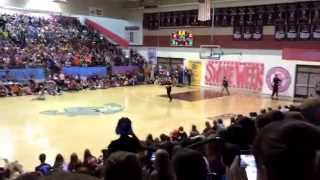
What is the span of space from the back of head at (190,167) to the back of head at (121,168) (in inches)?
29.4

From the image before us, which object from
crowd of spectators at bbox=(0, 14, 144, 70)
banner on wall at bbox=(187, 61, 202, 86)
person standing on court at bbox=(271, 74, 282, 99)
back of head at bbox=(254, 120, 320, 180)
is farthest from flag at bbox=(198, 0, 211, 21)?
back of head at bbox=(254, 120, 320, 180)

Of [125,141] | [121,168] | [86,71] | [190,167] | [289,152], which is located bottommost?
[125,141]

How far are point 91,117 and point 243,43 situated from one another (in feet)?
45.7

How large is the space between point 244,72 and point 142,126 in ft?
44.6

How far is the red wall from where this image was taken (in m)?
22.7

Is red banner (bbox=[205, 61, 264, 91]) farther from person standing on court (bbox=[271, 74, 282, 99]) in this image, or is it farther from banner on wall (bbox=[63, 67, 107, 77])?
banner on wall (bbox=[63, 67, 107, 77])

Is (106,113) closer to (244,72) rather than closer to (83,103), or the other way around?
(83,103)

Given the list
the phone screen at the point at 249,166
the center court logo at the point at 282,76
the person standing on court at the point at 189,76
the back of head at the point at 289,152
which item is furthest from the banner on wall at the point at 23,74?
the back of head at the point at 289,152

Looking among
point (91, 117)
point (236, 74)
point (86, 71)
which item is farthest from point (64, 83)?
point (236, 74)

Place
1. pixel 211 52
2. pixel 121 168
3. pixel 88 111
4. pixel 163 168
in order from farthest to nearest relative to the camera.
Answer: pixel 211 52 < pixel 88 111 < pixel 163 168 < pixel 121 168

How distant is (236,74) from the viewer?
25.9m

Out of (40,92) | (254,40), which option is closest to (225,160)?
(40,92)

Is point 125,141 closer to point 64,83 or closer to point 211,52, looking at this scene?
point 64,83

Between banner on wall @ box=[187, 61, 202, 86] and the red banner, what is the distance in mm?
763
